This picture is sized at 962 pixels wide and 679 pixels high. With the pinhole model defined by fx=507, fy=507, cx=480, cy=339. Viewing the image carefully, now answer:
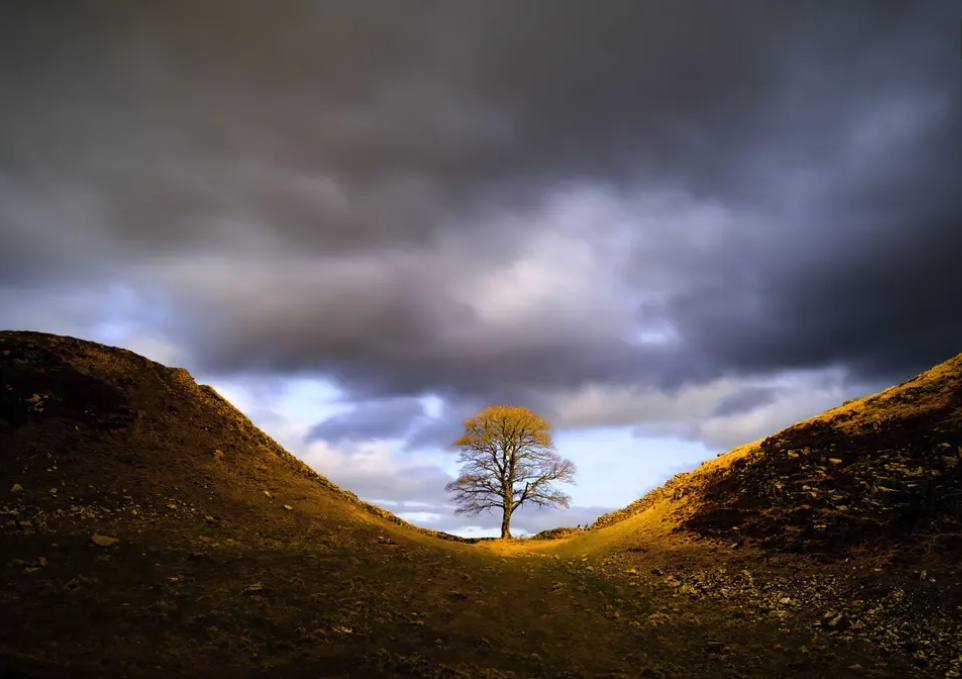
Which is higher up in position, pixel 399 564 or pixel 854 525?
pixel 854 525

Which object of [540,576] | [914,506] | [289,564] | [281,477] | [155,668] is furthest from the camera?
[281,477]

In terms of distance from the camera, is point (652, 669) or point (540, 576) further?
point (540, 576)

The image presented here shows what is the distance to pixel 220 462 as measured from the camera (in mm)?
23812

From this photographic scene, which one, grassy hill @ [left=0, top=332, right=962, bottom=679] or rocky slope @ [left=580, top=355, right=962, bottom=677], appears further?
rocky slope @ [left=580, top=355, right=962, bottom=677]

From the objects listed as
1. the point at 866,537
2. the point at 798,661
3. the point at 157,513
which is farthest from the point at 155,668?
the point at 866,537

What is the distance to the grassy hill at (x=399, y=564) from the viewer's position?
37.4 ft

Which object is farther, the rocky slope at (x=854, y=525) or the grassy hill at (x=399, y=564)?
the rocky slope at (x=854, y=525)

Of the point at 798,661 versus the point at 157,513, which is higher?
the point at 157,513

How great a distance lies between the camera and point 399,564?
60.6ft

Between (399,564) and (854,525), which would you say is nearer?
(854,525)

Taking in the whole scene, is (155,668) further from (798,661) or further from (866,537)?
(866,537)

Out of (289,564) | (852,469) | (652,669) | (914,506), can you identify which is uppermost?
(852,469)

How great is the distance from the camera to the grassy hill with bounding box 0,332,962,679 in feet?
37.4

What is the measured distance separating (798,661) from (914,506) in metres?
8.77
